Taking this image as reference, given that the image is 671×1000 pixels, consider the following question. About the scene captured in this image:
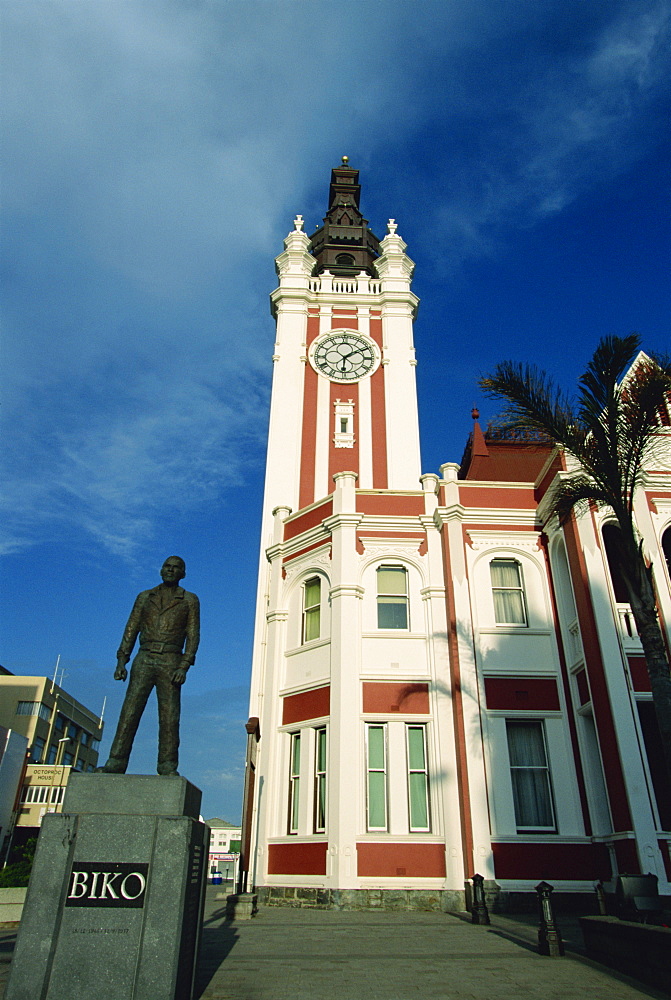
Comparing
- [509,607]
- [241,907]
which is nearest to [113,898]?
[241,907]

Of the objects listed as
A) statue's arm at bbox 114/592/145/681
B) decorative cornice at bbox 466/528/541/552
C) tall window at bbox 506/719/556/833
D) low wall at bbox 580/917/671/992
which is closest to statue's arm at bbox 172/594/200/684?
statue's arm at bbox 114/592/145/681

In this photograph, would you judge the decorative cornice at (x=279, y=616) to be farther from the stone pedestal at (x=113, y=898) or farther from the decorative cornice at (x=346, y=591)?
the stone pedestal at (x=113, y=898)

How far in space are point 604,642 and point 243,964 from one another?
36.4ft

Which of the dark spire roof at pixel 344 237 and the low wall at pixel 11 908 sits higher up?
the dark spire roof at pixel 344 237

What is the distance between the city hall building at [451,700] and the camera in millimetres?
16250

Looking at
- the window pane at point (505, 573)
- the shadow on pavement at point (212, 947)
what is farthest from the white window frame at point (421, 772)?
the shadow on pavement at point (212, 947)

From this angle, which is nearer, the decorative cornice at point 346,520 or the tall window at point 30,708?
the decorative cornice at point 346,520

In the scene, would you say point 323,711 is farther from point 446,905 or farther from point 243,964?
point 243,964

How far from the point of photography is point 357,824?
16891mm

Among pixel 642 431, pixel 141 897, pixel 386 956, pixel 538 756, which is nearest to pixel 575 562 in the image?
pixel 538 756

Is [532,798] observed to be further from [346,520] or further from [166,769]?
[166,769]

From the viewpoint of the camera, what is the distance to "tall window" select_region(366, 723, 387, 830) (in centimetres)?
1734

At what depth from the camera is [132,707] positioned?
26.9 feet

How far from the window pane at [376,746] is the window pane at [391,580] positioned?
4014mm
